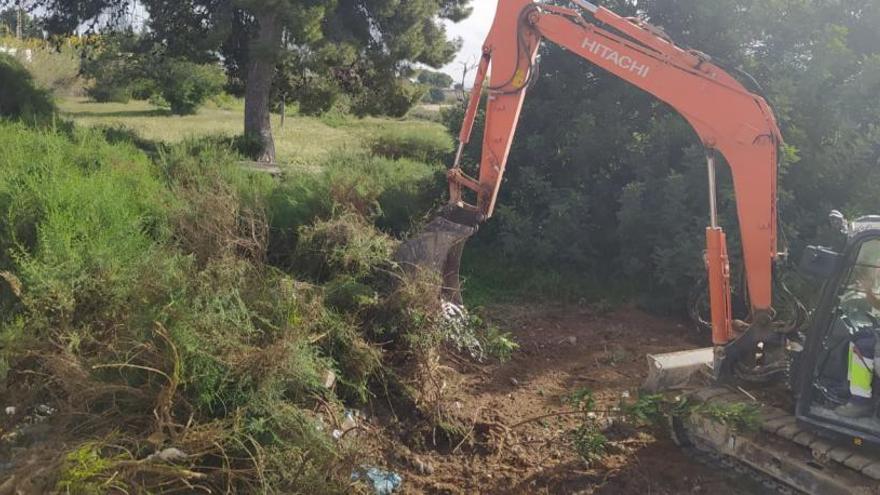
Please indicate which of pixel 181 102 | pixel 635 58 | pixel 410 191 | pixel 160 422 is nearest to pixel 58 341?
pixel 160 422

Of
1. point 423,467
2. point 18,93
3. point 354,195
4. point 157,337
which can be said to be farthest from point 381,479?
point 18,93

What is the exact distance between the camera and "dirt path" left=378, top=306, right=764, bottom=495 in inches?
188

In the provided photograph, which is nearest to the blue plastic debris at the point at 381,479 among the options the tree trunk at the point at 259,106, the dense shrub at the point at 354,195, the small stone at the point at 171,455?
the small stone at the point at 171,455

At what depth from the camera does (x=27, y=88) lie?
47.6 feet

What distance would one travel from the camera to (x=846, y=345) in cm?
423

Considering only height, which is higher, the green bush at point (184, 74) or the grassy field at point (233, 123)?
the green bush at point (184, 74)

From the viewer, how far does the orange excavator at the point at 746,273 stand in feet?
13.7

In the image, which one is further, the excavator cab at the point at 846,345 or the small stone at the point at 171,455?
the excavator cab at the point at 846,345

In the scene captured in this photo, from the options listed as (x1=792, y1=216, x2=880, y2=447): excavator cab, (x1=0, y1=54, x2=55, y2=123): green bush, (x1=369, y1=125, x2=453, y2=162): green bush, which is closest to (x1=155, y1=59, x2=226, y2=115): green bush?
(x1=0, y1=54, x2=55, y2=123): green bush

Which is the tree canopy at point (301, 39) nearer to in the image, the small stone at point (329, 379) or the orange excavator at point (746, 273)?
the orange excavator at point (746, 273)

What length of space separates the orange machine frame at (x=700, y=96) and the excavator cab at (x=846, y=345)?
722 mm

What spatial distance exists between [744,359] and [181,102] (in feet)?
101

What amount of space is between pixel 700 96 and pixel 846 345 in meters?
1.98

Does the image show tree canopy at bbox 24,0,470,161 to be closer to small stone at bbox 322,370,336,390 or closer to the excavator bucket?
the excavator bucket
